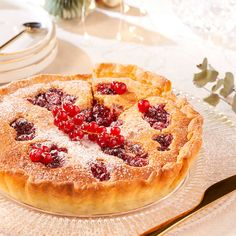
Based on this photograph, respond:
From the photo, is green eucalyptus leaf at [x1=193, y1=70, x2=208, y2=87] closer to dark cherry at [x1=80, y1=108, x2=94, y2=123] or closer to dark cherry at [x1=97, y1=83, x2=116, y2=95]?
dark cherry at [x1=97, y1=83, x2=116, y2=95]

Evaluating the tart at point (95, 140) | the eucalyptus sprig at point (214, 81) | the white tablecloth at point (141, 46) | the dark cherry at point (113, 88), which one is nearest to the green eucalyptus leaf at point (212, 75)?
the eucalyptus sprig at point (214, 81)

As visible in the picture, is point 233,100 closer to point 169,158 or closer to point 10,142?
point 169,158

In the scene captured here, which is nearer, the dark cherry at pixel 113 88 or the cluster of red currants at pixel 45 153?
the cluster of red currants at pixel 45 153

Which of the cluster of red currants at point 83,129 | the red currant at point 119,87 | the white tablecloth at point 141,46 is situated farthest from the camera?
the white tablecloth at point 141,46

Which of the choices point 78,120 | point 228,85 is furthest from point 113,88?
point 228,85

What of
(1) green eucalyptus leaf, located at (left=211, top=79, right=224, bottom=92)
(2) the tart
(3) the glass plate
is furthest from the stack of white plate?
(3) the glass plate

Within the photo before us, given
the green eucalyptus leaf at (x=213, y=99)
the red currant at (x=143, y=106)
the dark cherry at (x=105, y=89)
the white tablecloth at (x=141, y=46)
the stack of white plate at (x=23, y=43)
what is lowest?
the white tablecloth at (x=141, y=46)

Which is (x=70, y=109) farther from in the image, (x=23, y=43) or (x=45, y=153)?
(x=23, y=43)

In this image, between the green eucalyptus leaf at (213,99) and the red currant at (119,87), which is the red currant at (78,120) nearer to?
the red currant at (119,87)
